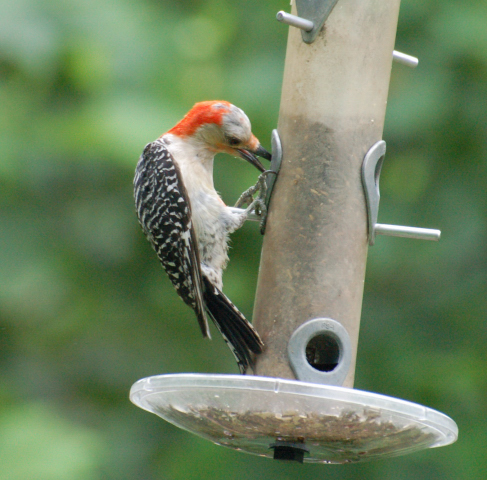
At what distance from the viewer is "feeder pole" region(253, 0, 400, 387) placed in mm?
3906

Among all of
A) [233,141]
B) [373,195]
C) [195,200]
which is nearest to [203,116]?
[233,141]

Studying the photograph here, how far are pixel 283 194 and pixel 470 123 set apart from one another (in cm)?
249

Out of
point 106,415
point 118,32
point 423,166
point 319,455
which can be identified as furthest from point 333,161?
point 106,415

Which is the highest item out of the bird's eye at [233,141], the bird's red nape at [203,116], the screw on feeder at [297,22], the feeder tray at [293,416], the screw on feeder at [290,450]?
the screw on feeder at [297,22]

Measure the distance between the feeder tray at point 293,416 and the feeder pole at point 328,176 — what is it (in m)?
0.48

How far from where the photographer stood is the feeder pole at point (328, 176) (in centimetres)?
391

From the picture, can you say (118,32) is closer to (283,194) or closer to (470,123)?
(283,194)

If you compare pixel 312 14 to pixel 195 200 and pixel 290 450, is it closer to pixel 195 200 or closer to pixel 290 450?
pixel 195 200

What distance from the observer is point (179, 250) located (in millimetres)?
4539

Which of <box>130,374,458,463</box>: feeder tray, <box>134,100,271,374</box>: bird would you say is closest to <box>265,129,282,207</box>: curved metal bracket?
<box>134,100,271,374</box>: bird

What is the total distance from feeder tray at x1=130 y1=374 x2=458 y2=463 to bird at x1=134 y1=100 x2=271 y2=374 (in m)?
0.89

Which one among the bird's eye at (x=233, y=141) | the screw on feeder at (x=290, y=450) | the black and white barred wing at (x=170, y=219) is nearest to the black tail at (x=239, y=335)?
the black and white barred wing at (x=170, y=219)

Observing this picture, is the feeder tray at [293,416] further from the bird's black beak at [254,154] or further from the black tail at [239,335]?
the bird's black beak at [254,154]

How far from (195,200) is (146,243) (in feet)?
5.95
